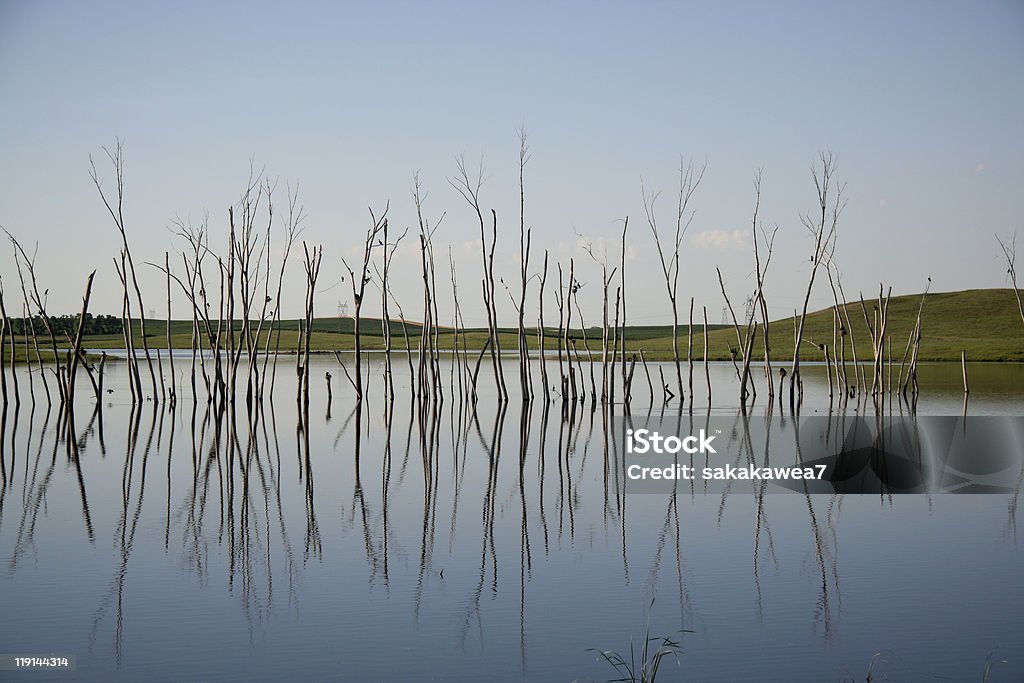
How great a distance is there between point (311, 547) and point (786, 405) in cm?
1896

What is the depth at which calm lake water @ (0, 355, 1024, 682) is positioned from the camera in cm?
Result: 570

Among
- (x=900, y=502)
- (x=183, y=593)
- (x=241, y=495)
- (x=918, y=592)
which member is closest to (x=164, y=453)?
(x=241, y=495)

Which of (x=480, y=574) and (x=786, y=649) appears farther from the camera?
(x=480, y=574)

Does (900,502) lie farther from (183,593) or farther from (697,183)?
(697,183)

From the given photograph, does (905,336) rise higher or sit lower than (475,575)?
higher

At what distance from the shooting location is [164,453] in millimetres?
14953

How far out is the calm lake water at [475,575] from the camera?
5.70 metres

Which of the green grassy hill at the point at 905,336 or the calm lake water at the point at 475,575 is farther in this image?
the green grassy hill at the point at 905,336

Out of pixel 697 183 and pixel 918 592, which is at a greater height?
pixel 697 183

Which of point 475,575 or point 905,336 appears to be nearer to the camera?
point 475,575

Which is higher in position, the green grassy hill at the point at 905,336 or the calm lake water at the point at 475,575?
the green grassy hill at the point at 905,336

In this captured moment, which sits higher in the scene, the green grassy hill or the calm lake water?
the green grassy hill

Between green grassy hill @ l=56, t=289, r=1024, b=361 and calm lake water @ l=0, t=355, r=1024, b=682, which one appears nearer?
calm lake water @ l=0, t=355, r=1024, b=682

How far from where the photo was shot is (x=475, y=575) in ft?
24.8
